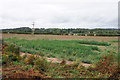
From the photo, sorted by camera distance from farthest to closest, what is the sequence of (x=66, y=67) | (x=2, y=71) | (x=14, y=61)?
1. (x=14, y=61)
2. (x=66, y=67)
3. (x=2, y=71)

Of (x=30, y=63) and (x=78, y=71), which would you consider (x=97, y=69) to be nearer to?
(x=78, y=71)

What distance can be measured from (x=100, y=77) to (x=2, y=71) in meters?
2.94

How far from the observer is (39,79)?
3861 millimetres

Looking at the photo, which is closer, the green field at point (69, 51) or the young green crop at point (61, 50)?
the green field at point (69, 51)

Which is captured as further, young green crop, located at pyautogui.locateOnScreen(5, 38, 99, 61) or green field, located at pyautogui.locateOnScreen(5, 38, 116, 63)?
young green crop, located at pyautogui.locateOnScreen(5, 38, 99, 61)

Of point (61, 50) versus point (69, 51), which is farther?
point (61, 50)

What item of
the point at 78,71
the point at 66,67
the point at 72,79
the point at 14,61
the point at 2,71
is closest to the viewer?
the point at 72,79

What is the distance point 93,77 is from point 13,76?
225 cm

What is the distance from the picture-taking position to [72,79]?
3957 millimetres

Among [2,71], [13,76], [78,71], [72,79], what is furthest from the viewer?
[78,71]

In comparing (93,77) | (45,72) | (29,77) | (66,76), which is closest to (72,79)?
(66,76)

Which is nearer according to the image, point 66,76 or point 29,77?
point 29,77

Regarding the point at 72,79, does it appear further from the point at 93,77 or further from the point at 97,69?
the point at 97,69

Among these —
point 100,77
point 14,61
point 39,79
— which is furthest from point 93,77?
point 14,61
